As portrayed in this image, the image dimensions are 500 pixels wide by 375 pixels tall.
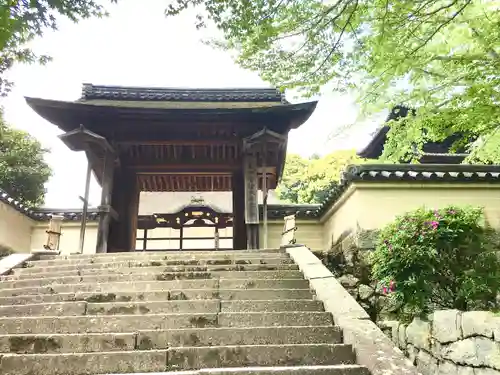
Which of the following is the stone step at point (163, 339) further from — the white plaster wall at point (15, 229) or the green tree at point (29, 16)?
the white plaster wall at point (15, 229)

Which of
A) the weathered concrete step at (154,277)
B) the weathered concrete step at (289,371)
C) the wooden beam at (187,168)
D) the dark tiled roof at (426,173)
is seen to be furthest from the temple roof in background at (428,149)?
the weathered concrete step at (289,371)

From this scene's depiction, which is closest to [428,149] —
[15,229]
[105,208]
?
[105,208]

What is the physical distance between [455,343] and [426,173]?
4.48m

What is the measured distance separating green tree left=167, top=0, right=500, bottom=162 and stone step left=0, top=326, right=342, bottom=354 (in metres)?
3.16

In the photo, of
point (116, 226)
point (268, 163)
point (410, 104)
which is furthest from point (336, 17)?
point (116, 226)

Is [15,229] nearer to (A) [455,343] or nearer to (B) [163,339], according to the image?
(B) [163,339]

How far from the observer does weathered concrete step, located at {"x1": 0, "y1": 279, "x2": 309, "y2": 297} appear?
6.05 metres

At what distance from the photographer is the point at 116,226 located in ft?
38.7

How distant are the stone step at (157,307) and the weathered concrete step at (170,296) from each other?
0.94 feet

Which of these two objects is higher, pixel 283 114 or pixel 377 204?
pixel 283 114

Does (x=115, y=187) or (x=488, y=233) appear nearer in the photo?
(x=488, y=233)

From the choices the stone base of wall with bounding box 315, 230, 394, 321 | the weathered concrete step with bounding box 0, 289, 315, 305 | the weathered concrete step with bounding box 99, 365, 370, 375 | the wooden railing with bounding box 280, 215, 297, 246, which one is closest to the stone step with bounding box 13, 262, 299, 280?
the weathered concrete step with bounding box 0, 289, 315, 305

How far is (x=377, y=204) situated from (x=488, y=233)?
228cm

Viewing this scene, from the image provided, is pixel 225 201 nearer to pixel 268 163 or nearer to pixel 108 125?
pixel 268 163
